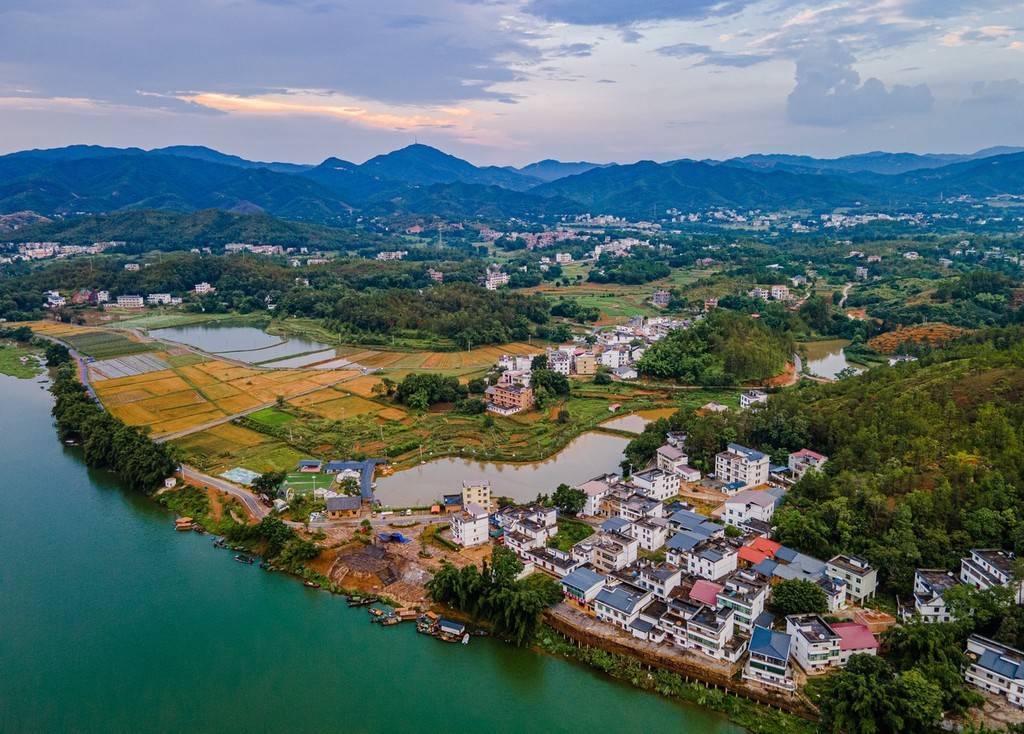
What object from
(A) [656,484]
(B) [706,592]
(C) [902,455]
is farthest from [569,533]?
(C) [902,455]

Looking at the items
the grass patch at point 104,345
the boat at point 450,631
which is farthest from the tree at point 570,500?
the grass patch at point 104,345

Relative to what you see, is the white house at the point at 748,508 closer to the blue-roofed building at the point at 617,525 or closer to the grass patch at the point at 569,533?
the blue-roofed building at the point at 617,525

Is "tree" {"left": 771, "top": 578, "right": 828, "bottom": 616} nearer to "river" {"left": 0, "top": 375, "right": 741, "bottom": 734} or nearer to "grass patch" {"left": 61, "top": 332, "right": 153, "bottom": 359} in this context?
"river" {"left": 0, "top": 375, "right": 741, "bottom": 734}

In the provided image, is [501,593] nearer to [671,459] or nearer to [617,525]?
[617,525]

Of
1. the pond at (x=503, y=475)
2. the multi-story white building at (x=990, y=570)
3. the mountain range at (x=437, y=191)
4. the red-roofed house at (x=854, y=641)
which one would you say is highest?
the mountain range at (x=437, y=191)

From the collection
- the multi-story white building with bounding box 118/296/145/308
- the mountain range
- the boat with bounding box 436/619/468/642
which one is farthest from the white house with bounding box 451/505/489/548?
the mountain range

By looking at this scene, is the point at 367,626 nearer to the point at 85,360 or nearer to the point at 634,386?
the point at 634,386

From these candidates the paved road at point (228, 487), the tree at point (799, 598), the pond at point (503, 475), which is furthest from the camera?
the pond at point (503, 475)
